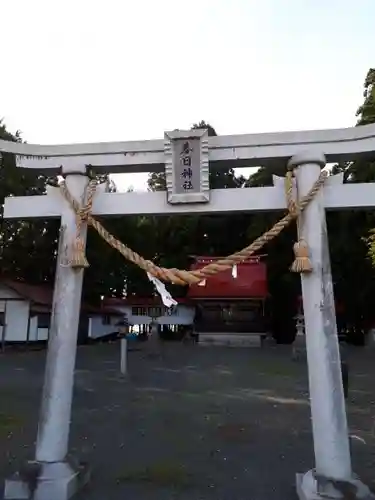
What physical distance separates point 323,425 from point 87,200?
10.3ft

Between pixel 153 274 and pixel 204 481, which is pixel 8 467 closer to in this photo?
pixel 204 481

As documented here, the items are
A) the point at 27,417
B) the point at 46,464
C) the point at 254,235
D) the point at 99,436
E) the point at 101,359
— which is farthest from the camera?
the point at 254,235

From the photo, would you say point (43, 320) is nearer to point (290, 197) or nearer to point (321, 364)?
point (290, 197)

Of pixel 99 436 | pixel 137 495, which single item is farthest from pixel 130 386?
pixel 137 495

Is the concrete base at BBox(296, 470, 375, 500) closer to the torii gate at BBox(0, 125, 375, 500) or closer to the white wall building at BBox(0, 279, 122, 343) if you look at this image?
the torii gate at BBox(0, 125, 375, 500)

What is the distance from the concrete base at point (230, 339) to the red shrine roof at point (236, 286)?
6.82 feet

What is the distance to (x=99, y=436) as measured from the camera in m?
7.11

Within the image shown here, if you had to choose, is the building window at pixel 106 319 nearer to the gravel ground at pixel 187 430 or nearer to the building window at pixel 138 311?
the building window at pixel 138 311

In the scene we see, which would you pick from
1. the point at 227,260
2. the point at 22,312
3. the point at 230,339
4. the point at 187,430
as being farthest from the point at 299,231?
the point at 230,339

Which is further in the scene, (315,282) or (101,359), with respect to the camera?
(101,359)

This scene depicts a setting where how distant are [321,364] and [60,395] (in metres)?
2.47

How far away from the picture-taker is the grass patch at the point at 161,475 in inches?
201

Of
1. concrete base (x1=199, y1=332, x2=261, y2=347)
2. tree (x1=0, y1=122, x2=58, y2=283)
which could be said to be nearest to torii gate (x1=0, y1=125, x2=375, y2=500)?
tree (x1=0, y1=122, x2=58, y2=283)

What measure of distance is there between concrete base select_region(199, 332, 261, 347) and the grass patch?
68.9 feet
